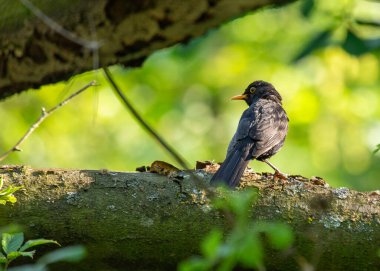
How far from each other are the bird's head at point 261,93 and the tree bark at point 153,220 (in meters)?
4.21

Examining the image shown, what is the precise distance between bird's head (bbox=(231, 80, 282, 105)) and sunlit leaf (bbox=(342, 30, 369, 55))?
11.4 feet

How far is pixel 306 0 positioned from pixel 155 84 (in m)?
9.32

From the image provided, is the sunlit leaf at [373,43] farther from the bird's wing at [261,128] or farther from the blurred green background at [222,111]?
the blurred green background at [222,111]

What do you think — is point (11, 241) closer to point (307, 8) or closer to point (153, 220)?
point (153, 220)

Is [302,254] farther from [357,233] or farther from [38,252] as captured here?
[38,252]

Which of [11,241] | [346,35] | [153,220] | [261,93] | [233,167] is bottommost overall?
[11,241]

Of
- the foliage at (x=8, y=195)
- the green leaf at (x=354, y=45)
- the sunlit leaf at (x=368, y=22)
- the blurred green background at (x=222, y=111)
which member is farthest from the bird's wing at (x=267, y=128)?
the blurred green background at (x=222, y=111)

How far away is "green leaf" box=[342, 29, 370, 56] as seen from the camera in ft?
15.2

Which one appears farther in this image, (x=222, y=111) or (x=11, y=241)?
(x=222, y=111)

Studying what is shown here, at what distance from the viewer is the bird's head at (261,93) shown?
331 inches

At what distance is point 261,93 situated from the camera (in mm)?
8484

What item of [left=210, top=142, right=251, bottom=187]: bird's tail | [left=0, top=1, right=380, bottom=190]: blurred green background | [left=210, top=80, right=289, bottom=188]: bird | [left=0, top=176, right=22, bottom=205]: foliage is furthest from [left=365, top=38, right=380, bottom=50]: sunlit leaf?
[left=0, top=1, right=380, bottom=190]: blurred green background

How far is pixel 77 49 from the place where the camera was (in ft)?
10.2

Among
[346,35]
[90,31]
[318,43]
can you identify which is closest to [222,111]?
[318,43]
